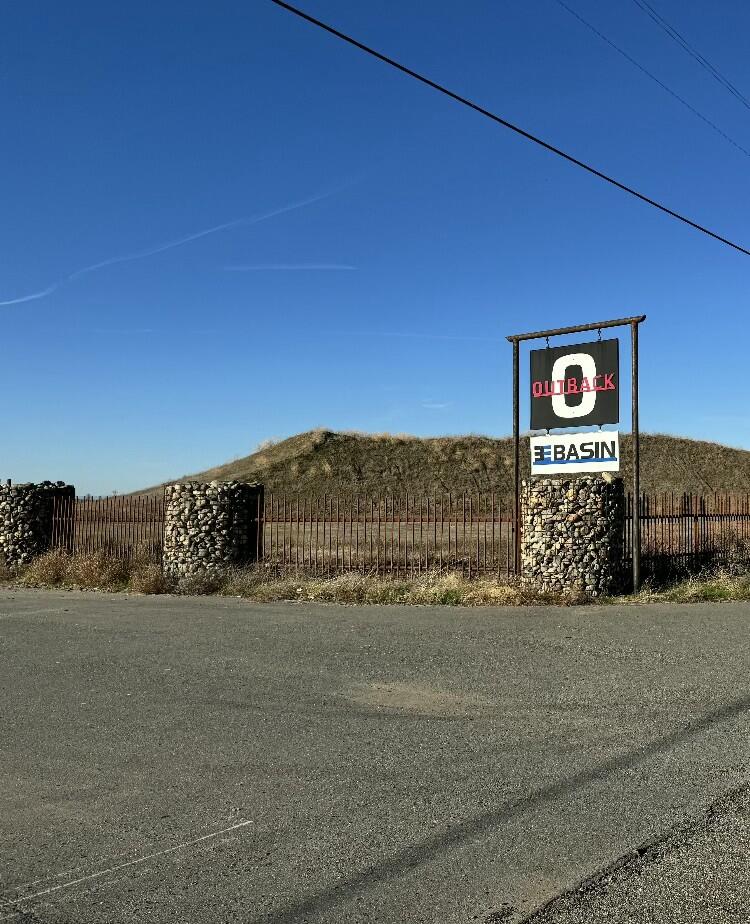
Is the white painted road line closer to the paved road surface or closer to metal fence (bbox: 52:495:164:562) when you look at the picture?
the paved road surface

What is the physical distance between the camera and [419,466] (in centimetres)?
6181

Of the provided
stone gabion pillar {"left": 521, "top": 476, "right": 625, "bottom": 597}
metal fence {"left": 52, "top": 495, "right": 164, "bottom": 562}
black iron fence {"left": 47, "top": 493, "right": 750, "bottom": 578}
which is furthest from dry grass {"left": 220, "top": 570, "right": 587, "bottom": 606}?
metal fence {"left": 52, "top": 495, "right": 164, "bottom": 562}

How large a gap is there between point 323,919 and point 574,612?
440 inches

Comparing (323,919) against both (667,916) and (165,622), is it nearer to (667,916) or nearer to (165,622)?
(667,916)

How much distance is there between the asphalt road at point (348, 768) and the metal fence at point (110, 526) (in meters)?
9.10

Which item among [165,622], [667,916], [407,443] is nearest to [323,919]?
[667,916]

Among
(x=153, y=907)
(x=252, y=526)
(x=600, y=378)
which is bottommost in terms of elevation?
(x=153, y=907)

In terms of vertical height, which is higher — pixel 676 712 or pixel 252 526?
pixel 252 526

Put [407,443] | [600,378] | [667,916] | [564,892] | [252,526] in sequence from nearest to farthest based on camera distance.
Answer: [667,916] → [564,892] → [600,378] → [252,526] → [407,443]

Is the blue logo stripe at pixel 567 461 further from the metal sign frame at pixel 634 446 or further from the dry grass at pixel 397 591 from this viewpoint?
the dry grass at pixel 397 591

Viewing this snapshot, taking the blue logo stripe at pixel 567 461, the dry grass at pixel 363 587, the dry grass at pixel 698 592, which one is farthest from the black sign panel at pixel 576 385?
the dry grass at pixel 363 587

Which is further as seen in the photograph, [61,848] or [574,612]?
[574,612]

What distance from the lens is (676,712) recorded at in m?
7.50

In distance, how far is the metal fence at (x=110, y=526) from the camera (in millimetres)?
20719
